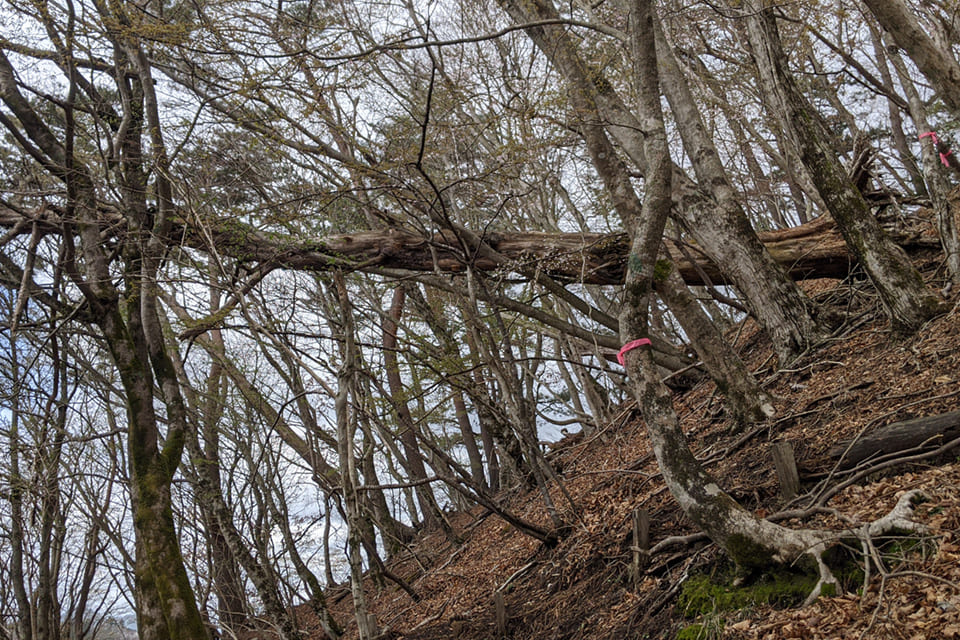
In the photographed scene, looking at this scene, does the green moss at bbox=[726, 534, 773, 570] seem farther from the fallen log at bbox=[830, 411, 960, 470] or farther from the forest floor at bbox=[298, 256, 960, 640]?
the fallen log at bbox=[830, 411, 960, 470]

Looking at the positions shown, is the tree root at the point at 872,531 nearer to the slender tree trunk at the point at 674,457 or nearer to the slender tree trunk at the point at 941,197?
the slender tree trunk at the point at 674,457

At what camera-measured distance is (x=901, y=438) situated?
3.31 meters

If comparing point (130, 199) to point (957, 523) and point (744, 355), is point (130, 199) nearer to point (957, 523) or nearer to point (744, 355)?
point (957, 523)

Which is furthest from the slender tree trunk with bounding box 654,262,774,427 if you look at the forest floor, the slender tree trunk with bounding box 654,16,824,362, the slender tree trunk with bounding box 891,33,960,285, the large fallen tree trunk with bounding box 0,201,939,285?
the slender tree trunk with bounding box 891,33,960,285

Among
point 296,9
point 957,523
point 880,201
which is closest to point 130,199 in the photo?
point 296,9

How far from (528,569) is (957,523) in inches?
130

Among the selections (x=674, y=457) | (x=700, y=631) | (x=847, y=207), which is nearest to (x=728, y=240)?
(x=847, y=207)

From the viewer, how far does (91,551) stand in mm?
9023

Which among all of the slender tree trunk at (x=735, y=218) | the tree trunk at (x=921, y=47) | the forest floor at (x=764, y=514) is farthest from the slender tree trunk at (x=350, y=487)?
the tree trunk at (x=921, y=47)

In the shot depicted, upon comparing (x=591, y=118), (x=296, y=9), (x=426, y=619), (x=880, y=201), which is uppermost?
(x=296, y=9)

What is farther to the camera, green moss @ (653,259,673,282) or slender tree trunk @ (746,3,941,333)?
slender tree trunk @ (746,3,941,333)

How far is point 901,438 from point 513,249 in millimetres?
4182

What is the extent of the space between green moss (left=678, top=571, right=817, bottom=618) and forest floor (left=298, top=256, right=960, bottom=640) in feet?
0.05

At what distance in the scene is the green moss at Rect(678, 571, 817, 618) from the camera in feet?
9.17
